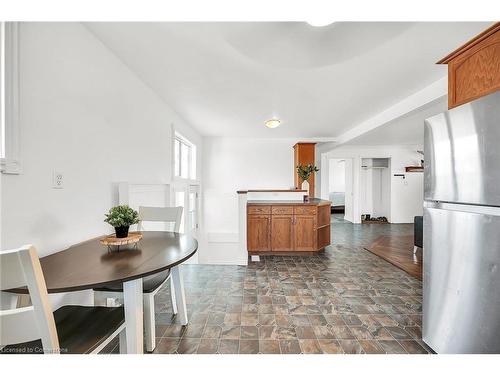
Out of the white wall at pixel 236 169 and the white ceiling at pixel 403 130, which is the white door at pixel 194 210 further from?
the white ceiling at pixel 403 130

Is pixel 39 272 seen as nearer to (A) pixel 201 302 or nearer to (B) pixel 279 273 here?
(A) pixel 201 302

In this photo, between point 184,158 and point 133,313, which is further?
point 184,158

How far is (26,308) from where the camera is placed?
2.51 feet

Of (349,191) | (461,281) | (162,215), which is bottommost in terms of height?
(461,281)

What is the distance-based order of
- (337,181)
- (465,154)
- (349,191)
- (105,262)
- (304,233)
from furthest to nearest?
1. (337,181)
2. (349,191)
3. (304,233)
4. (465,154)
5. (105,262)

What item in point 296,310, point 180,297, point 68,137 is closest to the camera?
point 68,137

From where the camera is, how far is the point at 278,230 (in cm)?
393

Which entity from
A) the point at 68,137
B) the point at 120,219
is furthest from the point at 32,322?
the point at 68,137

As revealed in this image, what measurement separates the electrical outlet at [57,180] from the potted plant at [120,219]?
36 cm

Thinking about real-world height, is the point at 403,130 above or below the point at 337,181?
above

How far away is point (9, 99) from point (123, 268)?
3.37ft

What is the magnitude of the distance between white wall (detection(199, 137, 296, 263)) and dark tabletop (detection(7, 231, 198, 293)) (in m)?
4.21

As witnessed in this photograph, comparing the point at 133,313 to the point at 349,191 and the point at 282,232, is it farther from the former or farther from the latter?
the point at 349,191
